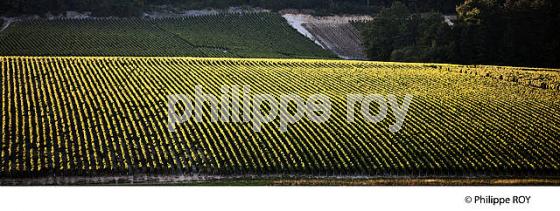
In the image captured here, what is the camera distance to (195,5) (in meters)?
80.5

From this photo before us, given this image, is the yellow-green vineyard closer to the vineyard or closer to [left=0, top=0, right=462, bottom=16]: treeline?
the vineyard

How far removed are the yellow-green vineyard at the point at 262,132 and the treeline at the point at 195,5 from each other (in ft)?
90.4

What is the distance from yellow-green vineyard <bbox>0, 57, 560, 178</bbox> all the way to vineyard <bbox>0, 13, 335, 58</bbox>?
51.6 ft

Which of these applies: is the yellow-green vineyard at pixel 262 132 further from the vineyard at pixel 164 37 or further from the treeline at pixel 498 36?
the vineyard at pixel 164 37

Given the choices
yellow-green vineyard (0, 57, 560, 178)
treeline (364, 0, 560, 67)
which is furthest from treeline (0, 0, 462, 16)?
yellow-green vineyard (0, 57, 560, 178)

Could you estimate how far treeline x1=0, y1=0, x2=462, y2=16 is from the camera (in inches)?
2803

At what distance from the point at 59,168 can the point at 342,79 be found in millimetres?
22422

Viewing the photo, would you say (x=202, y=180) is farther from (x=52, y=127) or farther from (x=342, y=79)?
(x=342, y=79)

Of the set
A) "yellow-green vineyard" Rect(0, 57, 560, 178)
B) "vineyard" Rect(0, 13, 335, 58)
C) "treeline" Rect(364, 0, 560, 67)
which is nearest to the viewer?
"yellow-green vineyard" Rect(0, 57, 560, 178)

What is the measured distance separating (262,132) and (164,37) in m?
38.7

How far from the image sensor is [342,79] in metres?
46.3

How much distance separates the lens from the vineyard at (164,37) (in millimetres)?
61375

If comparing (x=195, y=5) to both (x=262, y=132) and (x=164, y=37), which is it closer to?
(x=164, y=37)

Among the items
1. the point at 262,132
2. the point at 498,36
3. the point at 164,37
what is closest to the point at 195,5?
the point at 164,37
